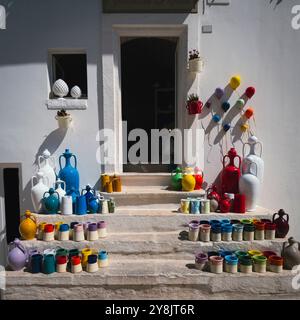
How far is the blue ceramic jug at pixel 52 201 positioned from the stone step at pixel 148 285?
31.0 inches

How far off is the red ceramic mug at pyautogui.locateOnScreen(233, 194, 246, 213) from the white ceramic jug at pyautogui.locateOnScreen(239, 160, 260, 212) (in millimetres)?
96

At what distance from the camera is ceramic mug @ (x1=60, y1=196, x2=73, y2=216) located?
353 centimetres

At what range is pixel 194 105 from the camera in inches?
154

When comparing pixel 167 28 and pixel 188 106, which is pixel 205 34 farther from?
pixel 188 106

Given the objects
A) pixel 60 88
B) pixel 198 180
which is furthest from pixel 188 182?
pixel 60 88

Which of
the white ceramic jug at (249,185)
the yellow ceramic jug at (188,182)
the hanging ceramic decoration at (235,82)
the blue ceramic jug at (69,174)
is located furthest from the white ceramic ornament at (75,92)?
the white ceramic jug at (249,185)

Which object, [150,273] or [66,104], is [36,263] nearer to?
[150,273]

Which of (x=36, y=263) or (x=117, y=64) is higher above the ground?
(x=117, y=64)

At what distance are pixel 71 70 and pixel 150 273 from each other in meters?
3.07

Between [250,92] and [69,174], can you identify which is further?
[250,92]

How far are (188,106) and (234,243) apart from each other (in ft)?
6.09

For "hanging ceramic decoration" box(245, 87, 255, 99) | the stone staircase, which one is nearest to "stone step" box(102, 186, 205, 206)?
the stone staircase

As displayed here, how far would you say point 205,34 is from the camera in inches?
157

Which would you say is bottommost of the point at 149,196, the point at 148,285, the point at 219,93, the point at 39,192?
the point at 148,285
